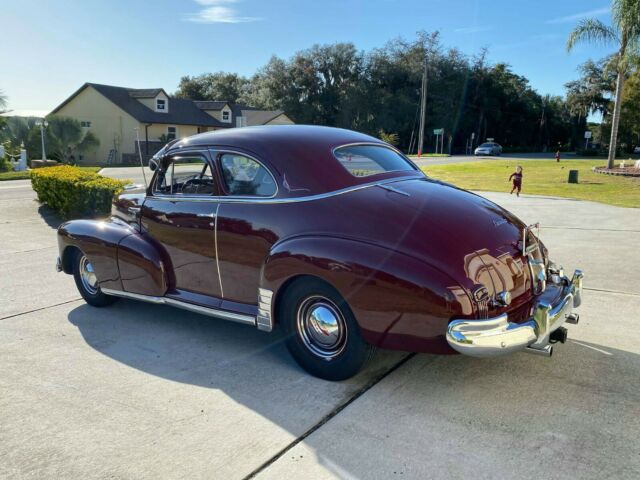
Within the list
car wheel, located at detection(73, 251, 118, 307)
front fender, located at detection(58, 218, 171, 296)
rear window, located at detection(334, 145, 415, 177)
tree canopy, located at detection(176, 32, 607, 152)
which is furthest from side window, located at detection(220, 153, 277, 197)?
tree canopy, located at detection(176, 32, 607, 152)

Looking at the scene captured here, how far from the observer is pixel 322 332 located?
3594 mm

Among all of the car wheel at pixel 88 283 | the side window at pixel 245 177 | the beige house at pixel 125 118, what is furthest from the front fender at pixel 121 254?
the beige house at pixel 125 118

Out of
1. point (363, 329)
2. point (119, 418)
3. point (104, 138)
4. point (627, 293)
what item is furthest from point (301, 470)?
point (104, 138)

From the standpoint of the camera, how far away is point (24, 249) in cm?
829

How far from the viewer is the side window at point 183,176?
14.7 ft

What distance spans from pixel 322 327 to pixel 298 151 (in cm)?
136

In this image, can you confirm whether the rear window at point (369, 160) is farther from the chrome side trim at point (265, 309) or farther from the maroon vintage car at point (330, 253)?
the chrome side trim at point (265, 309)

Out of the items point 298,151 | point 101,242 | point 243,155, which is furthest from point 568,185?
point 101,242

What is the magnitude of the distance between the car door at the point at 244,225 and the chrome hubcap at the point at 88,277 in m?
1.89

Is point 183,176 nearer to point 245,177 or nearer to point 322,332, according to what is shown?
point 245,177

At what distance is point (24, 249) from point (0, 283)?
2282 mm

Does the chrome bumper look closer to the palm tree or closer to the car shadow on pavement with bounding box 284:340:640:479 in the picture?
the car shadow on pavement with bounding box 284:340:640:479

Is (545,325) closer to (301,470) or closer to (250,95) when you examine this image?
(301,470)

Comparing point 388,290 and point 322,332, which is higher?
point 388,290
